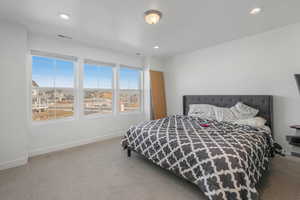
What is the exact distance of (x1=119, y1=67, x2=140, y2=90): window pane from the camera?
434cm

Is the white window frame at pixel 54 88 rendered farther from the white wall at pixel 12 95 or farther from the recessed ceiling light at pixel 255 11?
the recessed ceiling light at pixel 255 11

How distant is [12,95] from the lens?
244 cm

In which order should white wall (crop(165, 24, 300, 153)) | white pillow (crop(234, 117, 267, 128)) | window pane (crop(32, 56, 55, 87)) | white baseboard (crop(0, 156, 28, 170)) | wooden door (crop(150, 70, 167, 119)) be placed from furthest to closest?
wooden door (crop(150, 70, 167, 119))
window pane (crop(32, 56, 55, 87))
white wall (crop(165, 24, 300, 153))
white pillow (crop(234, 117, 267, 128))
white baseboard (crop(0, 156, 28, 170))

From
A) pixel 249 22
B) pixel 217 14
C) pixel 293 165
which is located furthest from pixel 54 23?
pixel 293 165

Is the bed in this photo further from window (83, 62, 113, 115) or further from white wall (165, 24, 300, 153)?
window (83, 62, 113, 115)

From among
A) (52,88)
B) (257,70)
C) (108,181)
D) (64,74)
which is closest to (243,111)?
(257,70)

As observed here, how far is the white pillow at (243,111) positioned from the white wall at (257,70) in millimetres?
382

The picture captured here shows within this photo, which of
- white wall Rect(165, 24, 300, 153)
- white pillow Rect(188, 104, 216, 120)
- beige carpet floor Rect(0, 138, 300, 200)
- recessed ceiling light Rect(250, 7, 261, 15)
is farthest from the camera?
white pillow Rect(188, 104, 216, 120)

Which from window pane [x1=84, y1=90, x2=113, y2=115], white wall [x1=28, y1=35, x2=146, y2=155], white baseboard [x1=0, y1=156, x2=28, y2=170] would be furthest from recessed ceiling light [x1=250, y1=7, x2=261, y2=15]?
white baseboard [x1=0, y1=156, x2=28, y2=170]

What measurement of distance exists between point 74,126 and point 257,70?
4.29 meters

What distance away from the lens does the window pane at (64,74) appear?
3.28 meters

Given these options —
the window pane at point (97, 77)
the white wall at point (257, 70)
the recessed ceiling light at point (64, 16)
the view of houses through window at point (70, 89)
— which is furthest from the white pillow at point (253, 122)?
the recessed ceiling light at point (64, 16)

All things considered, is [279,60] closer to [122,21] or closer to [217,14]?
[217,14]

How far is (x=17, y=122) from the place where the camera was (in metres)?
2.48
